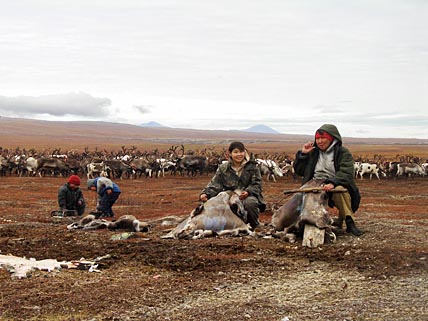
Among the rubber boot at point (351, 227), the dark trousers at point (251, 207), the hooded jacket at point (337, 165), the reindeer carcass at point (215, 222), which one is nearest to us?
the hooded jacket at point (337, 165)

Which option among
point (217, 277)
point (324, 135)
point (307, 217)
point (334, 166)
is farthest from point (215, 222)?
point (217, 277)

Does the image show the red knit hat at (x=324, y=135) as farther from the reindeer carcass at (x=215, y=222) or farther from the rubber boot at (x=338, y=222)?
the reindeer carcass at (x=215, y=222)

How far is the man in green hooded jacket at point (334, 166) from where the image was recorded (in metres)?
8.45

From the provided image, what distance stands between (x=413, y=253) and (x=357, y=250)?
2.32 ft

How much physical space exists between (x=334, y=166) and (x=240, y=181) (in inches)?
63.4

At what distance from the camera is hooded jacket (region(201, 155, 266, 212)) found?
9.41 metres

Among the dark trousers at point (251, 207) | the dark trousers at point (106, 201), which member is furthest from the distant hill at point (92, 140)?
the dark trousers at point (251, 207)

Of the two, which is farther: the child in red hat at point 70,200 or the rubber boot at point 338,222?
the child in red hat at point 70,200

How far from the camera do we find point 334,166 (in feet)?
28.4

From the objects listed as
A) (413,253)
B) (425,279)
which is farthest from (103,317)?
(413,253)

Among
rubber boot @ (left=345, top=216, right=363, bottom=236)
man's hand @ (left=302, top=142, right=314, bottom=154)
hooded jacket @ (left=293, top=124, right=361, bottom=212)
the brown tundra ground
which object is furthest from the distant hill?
rubber boot @ (left=345, top=216, right=363, bottom=236)

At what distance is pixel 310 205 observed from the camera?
830 cm

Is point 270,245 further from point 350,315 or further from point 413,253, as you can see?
point 350,315

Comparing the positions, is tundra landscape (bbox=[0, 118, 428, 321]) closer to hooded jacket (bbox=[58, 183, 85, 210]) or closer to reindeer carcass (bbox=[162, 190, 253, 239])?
reindeer carcass (bbox=[162, 190, 253, 239])
